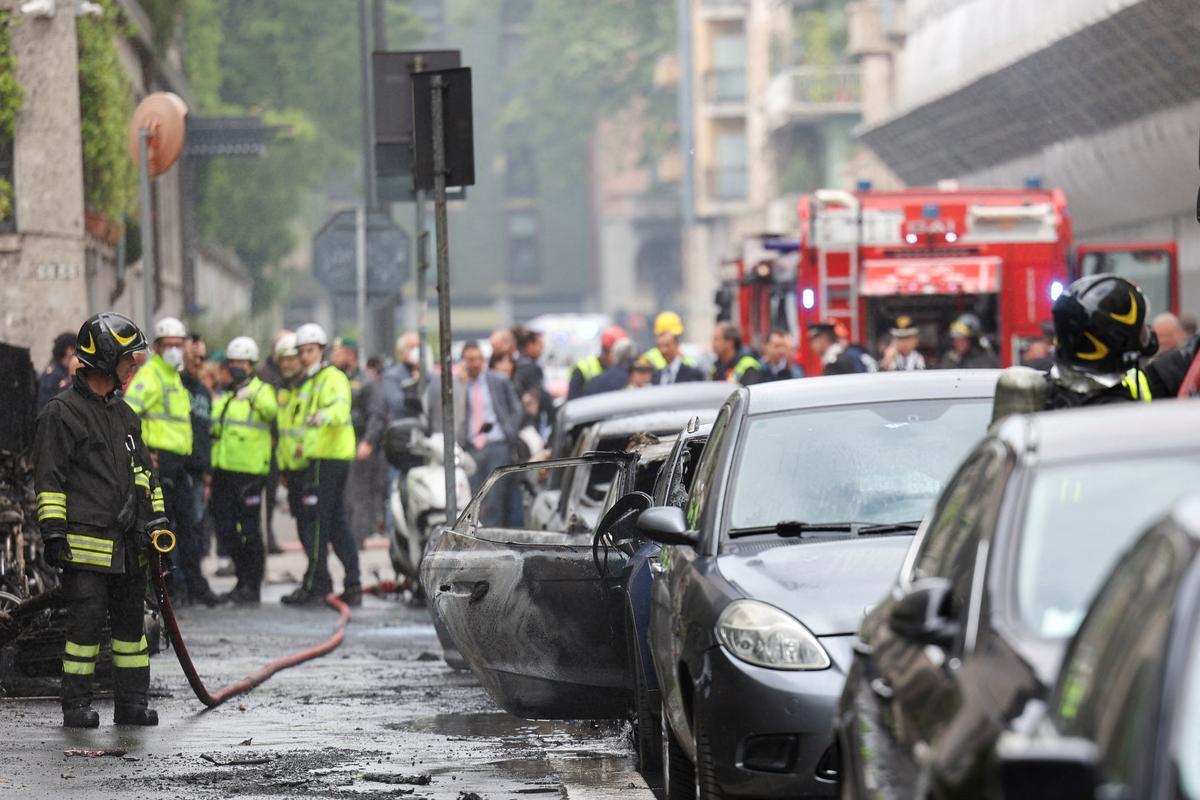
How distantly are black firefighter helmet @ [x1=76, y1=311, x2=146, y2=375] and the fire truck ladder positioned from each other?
11871mm

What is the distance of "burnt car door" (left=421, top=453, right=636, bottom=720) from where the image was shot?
9.70 meters

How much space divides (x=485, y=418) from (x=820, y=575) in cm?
1242

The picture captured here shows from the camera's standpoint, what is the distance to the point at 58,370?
1709cm

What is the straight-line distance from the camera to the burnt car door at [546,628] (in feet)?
31.8

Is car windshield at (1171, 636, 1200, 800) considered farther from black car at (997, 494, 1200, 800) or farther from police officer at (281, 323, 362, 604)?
police officer at (281, 323, 362, 604)

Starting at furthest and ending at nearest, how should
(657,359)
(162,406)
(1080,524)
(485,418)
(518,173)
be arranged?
(518,173), (657,359), (485,418), (162,406), (1080,524)

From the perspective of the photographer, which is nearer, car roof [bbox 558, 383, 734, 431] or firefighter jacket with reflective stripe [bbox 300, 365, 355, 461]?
car roof [bbox 558, 383, 734, 431]

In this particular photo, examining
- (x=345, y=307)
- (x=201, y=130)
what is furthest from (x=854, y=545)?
(x=201, y=130)

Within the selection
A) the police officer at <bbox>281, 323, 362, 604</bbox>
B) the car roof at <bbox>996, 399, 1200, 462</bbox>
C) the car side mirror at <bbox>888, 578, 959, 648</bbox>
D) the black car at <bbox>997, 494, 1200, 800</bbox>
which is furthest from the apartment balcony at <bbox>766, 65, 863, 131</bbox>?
the black car at <bbox>997, 494, 1200, 800</bbox>

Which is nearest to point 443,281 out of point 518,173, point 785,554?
point 785,554

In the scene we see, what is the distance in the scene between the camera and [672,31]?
7700cm

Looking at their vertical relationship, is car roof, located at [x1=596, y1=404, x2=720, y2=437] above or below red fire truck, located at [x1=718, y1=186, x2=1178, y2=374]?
below

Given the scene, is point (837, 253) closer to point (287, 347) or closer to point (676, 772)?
point (287, 347)

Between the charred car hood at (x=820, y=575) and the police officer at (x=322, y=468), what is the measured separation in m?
9.79
